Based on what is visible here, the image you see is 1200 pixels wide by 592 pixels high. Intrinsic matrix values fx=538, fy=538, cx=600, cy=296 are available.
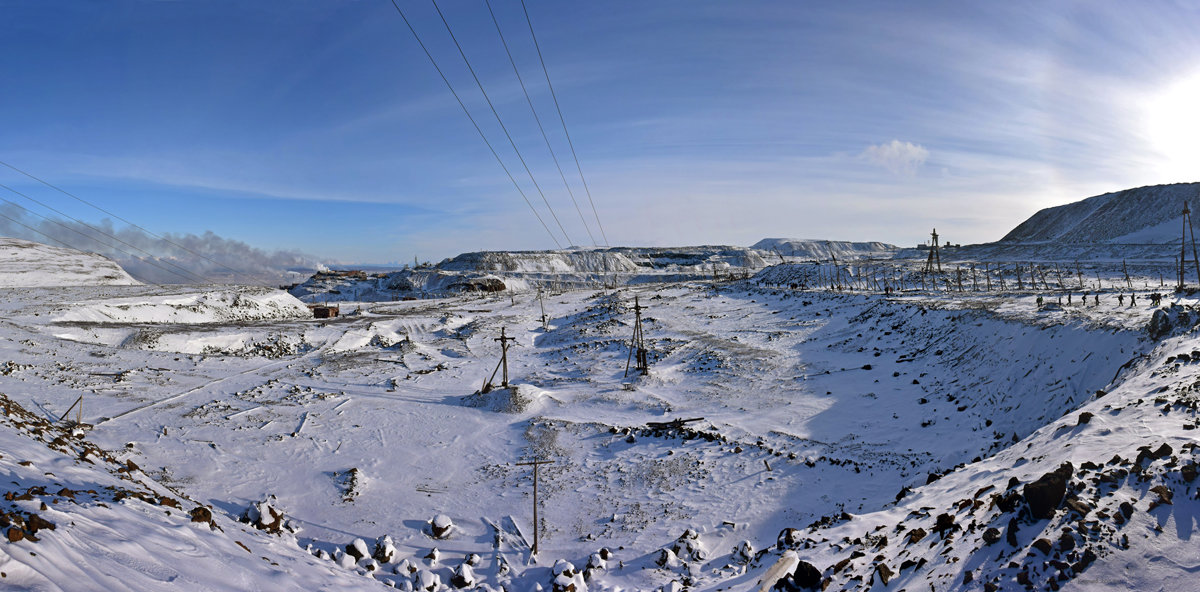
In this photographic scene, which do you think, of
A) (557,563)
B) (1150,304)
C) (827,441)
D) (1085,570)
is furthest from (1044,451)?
(1150,304)

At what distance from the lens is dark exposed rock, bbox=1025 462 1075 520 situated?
24.1ft

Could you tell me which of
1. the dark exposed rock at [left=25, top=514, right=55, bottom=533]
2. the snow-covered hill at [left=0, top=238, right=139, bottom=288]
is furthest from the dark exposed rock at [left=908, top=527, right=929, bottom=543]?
the snow-covered hill at [left=0, top=238, right=139, bottom=288]

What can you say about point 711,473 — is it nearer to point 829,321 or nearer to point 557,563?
point 557,563

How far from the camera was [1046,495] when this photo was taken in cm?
735

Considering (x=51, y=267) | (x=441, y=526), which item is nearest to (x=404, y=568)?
(x=441, y=526)

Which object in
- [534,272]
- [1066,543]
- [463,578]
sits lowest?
[463,578]

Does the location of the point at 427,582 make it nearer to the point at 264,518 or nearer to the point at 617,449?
the point at 264,518

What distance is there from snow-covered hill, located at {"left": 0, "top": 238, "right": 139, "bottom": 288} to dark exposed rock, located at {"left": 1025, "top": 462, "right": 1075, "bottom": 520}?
7139cm

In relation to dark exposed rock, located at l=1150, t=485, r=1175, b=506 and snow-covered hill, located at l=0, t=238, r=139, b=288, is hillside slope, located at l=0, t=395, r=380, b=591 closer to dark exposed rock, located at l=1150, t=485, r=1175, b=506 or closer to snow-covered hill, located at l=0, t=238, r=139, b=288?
dark exposed rock, located at l=1150, t=485, r=1175, b=506

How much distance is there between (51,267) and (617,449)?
7461 centimetres

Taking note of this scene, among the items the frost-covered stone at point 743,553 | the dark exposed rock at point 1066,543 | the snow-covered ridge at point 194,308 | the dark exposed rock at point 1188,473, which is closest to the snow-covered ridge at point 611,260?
the snow-covered ridge at point 194,308

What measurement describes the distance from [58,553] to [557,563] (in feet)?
25.6

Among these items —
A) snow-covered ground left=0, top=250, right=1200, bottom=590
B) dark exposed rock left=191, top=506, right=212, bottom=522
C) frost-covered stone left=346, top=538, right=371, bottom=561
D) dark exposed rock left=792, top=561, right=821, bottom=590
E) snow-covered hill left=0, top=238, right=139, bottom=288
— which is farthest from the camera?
snow-covered hill left=0, top=238, right=139, bottom=288

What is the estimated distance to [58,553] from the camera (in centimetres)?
633
